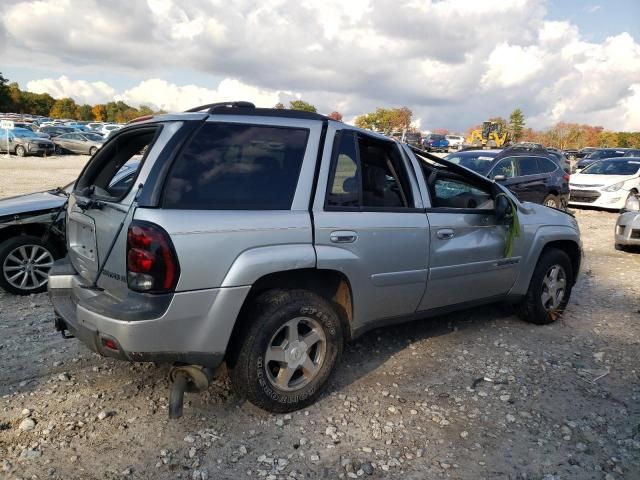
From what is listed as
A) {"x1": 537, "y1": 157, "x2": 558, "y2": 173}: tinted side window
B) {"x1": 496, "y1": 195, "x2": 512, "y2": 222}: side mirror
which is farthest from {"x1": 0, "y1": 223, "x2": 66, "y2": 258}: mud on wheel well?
{"x1": 537, "y1": 157, "x2": 558, "y2": 173}: tinted side window

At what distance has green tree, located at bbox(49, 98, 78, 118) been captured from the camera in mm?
103688

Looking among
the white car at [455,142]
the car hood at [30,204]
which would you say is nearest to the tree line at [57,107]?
the white car at [455,142]

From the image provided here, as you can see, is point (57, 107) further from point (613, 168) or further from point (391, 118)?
point (613, 168)

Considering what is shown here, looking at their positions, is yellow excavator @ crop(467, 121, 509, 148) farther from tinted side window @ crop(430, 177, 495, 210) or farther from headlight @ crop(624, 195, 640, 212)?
tinted side window @ crop(430, 177, 495, 210)

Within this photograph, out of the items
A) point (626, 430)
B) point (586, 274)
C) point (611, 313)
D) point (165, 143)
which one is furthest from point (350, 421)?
point (586, 274)

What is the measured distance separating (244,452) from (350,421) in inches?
27.1

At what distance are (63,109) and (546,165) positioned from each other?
111540 millimetres

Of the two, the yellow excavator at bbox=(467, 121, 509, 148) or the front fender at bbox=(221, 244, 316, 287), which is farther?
the yellow excavator at bbox=(467, 121, 509, 148)

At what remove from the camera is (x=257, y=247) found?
2832 millimetres

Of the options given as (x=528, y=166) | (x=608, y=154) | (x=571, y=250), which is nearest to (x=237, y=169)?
(x=571, y=250)

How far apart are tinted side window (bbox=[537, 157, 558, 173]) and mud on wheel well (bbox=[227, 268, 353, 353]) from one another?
378 inches

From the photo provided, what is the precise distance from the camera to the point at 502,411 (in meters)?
3.32

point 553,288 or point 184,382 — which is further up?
point 553,288

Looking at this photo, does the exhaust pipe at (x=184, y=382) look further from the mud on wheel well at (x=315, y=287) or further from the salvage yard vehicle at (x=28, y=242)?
the salvage yard vehicle at (x=28, y=242)
